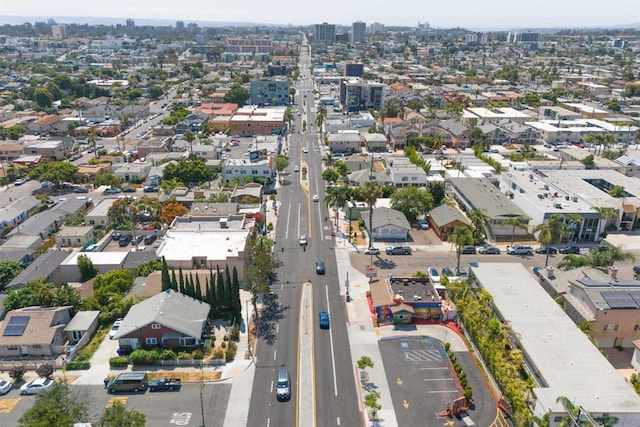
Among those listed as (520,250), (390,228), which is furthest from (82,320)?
(520,250)

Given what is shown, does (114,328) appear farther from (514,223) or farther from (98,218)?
(514,223)

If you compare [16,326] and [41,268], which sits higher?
[41,268]

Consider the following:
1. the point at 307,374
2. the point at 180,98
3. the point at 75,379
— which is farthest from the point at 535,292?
the point at 180,98

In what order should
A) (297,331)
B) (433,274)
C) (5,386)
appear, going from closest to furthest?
(5,386)
(297,331)
(433,274)

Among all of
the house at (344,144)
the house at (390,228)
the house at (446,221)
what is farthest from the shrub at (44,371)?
the house at (344,144)

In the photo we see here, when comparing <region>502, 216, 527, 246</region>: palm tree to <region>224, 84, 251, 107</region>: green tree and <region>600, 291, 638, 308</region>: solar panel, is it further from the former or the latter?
<region>224, 84, 251, 107</region>: green tree

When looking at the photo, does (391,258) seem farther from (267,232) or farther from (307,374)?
(307,374)

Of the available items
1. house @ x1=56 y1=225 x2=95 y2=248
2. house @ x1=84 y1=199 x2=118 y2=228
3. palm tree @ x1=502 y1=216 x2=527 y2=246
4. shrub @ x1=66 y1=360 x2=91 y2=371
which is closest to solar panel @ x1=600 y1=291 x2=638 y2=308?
palm tree @ x1=502 y1=216 x2=527 y2=246
